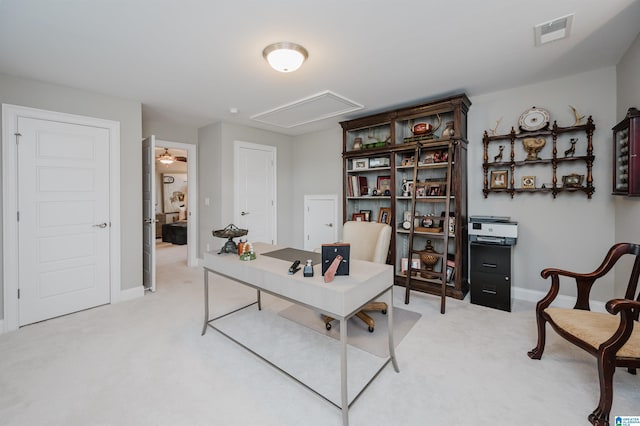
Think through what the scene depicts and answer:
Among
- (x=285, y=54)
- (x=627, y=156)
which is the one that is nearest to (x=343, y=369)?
(x=285, y=54)

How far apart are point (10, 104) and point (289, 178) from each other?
3.74 m

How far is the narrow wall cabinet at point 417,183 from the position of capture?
10.7ft

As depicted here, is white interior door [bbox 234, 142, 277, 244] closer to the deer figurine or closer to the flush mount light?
the flush mount light

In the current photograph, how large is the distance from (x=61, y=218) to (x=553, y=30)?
4829 millimetres

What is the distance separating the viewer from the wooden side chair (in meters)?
1.48

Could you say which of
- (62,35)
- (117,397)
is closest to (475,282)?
(117,397)

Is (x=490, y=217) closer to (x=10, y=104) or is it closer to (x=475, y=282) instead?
(x=475, y=282)

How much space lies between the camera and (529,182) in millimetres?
3100

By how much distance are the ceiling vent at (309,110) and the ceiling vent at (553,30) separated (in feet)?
6.15

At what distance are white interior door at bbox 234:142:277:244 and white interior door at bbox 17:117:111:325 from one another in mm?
1830

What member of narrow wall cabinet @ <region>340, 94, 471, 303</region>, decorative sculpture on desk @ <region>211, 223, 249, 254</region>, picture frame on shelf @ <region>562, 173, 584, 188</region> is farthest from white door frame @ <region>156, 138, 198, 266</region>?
picture frame on shelf @ <region>562, 173, 584, 188</region>

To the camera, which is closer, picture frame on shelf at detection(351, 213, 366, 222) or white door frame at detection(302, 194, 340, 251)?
picture frame on shelf at detection(351, 213, 366, 222)

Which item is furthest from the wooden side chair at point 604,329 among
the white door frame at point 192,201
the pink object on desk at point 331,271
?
the white door frame at point 192,201

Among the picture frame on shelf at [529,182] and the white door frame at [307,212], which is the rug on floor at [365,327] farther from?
the white door frame at [307,212]
